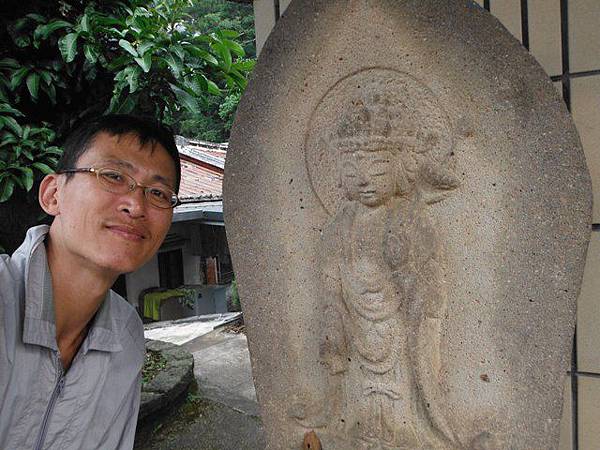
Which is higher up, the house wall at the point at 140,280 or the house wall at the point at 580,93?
the house wall at the point at 580,93

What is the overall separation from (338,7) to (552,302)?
98cm

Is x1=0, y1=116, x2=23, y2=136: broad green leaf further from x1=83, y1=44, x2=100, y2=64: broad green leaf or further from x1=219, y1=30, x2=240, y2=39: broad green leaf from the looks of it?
x1=219, y1=30, x2=240, y2=39: broad green leaf

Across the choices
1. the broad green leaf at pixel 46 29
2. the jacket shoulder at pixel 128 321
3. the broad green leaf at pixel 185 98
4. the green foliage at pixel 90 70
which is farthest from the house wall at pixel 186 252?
the jacket shoulder at pixel 128 321

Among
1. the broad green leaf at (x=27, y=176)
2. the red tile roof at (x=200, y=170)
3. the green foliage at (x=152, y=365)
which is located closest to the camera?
the broad green leaf at (x=27, y=176)

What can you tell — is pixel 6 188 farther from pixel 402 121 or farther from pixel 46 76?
pixel 402 121

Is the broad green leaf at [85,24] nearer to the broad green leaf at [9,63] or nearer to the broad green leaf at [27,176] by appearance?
the broad green leaf at [9,63]

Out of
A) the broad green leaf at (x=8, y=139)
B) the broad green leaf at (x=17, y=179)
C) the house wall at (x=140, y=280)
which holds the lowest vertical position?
the house wall at (x=140, y=280)

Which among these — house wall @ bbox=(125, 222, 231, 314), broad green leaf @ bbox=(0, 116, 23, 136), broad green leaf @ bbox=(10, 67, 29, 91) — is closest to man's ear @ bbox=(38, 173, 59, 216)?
broad green leaf @ bbox=(0, 116, 23, 136)

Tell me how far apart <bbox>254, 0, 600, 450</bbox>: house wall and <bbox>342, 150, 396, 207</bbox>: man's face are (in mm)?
655

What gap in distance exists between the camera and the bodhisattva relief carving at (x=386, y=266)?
1.35 meters

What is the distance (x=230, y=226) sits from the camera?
169cm

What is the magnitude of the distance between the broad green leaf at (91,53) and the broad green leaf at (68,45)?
0.05 meters

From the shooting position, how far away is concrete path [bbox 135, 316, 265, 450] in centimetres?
303

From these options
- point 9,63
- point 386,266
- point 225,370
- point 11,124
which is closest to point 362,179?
point 386,266
